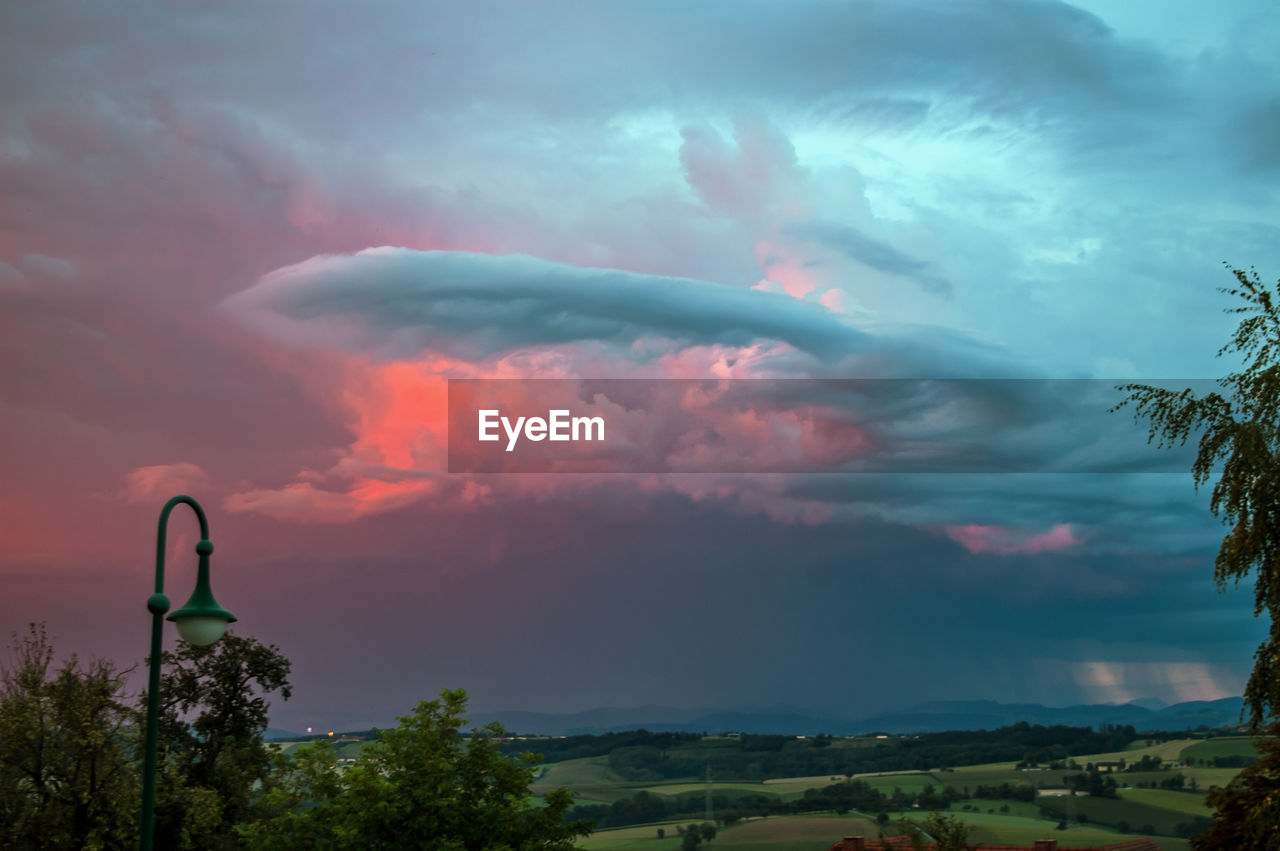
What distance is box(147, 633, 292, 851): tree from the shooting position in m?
54.2

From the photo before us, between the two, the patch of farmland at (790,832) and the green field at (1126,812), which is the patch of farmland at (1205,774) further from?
the patch of farmland at (790,832)

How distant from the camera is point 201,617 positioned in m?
15.1

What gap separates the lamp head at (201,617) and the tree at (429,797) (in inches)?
639

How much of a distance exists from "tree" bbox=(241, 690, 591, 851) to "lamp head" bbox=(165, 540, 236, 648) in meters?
16.2

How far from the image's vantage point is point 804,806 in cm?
13588

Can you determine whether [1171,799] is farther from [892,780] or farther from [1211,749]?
[892,780]

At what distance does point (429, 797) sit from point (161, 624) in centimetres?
1623

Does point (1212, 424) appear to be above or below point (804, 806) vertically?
above

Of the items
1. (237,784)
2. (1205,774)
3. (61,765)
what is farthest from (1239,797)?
(1205,774)

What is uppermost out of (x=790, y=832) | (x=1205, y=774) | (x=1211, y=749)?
(x=1211, y=749)

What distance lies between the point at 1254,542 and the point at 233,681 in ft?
191

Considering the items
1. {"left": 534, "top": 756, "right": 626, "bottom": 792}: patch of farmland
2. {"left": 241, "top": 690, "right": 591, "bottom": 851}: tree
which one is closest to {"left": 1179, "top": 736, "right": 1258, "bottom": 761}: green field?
{"left": 534, "top": 756, "right": 626, "bottom": 792}: patch of farmland

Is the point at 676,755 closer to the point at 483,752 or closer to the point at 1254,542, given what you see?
the point at 483,752

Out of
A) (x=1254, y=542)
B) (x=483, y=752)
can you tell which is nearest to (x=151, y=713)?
(x=483, y=752)
